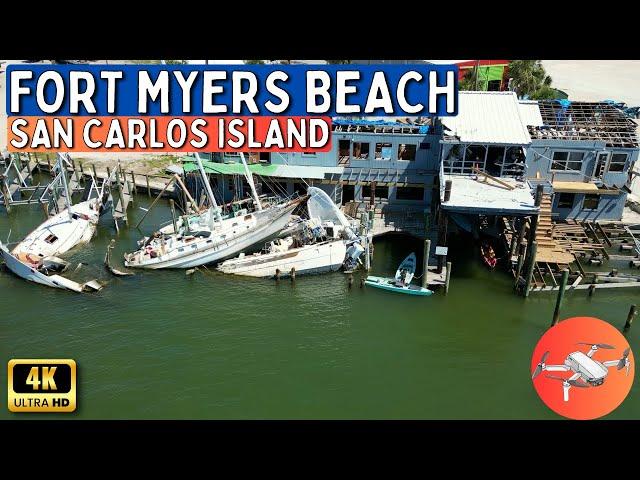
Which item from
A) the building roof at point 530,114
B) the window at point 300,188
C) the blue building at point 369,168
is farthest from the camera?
the window at point 300,188

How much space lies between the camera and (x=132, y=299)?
36594 millimetres

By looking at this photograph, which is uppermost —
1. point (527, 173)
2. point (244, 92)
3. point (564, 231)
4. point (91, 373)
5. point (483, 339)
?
point (244, 92)

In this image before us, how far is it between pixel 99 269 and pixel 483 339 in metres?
27.2

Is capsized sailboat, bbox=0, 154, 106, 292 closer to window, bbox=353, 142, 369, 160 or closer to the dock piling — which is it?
window, bbox=353, 142, 369, 160

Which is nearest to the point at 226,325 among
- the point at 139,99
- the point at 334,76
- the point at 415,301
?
the point at 415,301

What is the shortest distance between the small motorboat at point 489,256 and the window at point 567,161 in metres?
8.56

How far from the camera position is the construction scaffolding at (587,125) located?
4241 cm

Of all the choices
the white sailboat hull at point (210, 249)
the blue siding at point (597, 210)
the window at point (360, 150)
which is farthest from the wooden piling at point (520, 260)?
the white sailboat hull at point (210, 249)

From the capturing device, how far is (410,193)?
46.2m

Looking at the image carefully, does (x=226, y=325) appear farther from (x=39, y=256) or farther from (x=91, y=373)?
(x=39, y=256)

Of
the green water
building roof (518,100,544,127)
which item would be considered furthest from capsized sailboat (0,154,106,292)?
building roof (518,100,544,127)

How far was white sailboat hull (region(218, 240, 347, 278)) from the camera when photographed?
3897cm

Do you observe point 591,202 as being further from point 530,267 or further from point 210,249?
point 210,249

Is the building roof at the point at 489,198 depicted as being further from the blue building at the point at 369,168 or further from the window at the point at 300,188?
the window at the point at 300,188
